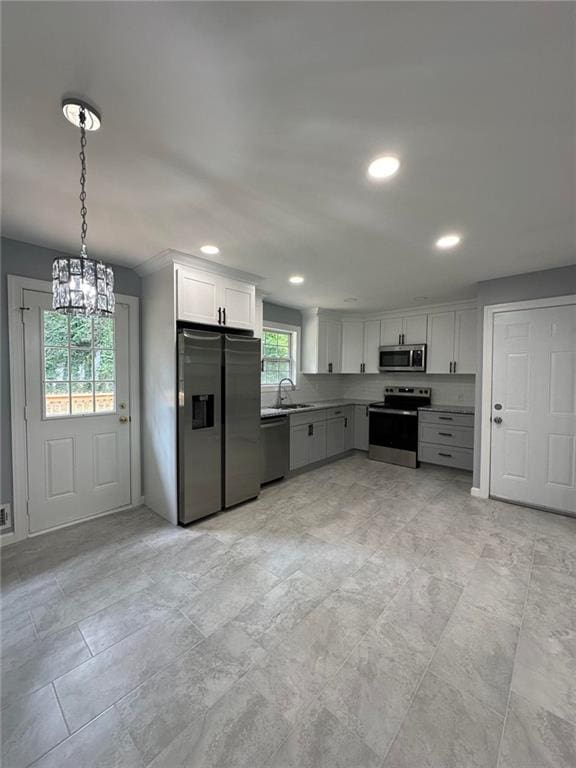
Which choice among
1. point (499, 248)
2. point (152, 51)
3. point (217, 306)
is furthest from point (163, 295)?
point (499, 248)

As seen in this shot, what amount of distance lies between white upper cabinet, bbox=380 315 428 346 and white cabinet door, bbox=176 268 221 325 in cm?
322

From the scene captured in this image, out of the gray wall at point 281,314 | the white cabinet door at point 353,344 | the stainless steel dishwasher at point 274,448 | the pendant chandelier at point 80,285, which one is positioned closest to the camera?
the pendant chandelier at point 80,285

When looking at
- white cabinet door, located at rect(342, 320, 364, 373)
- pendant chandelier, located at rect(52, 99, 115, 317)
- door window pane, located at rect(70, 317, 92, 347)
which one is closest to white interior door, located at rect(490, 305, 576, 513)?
white cabinet door, located at rect(342, 320, 364, 373)

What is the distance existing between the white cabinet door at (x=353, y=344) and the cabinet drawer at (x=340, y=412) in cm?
68

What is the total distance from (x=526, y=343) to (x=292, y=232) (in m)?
2.73

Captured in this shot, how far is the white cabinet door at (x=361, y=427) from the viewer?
5516mm

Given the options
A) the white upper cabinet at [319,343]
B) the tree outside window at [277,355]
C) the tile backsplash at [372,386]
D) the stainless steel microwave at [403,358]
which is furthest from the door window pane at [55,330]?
the stainless steel microwave at [403,358]

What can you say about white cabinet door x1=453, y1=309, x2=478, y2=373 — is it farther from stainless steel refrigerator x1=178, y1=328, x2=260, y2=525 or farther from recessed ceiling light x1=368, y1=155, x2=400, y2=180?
recessed ceiling light x1=368, y1=155, x2=400, y2=180

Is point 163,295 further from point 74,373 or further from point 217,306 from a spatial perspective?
point 74,373

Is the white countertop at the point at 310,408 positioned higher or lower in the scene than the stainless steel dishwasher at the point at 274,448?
higher

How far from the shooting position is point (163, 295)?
2947 millimetres

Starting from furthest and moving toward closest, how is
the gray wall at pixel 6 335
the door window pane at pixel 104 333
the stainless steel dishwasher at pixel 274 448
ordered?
the stainless steel dishwasher at pixel 274 448, the door window pane at pixel 104 333, the gray wall at pixel 6 335

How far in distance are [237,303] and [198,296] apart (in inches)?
18.6

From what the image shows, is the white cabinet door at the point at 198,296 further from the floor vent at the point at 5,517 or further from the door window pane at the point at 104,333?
the floor vent at the point at 5,517
